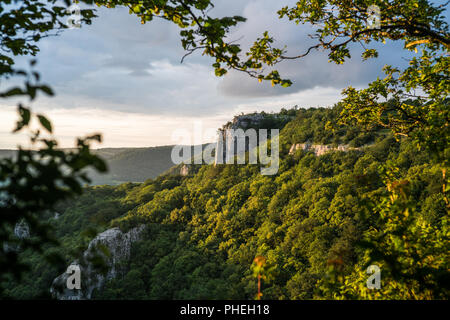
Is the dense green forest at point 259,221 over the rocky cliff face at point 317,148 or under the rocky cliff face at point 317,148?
under

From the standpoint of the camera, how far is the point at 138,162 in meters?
145

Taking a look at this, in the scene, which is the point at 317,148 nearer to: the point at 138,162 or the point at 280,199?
the point at 280,199

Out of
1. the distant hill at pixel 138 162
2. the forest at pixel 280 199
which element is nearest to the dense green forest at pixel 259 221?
the forest at pixel 280 199

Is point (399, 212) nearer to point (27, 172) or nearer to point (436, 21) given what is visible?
point (27, 172)

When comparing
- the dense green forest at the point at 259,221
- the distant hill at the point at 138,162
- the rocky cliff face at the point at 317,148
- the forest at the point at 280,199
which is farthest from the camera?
the distant hill at the point at 138,162

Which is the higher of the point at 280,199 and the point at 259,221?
the point at 280,199

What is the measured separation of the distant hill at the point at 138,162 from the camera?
13325 cm

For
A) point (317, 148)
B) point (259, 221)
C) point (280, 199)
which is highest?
point (317, 148)

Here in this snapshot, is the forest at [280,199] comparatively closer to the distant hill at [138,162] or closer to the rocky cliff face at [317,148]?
the rocky cliff face at [317,148]

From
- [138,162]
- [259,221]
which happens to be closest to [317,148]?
[259,221]

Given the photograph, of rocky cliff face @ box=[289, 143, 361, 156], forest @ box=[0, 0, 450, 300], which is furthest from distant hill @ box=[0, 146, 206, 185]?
rocky cliff face @ box=[289, 143, 361, 156]

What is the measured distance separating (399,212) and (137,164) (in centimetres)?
15085
